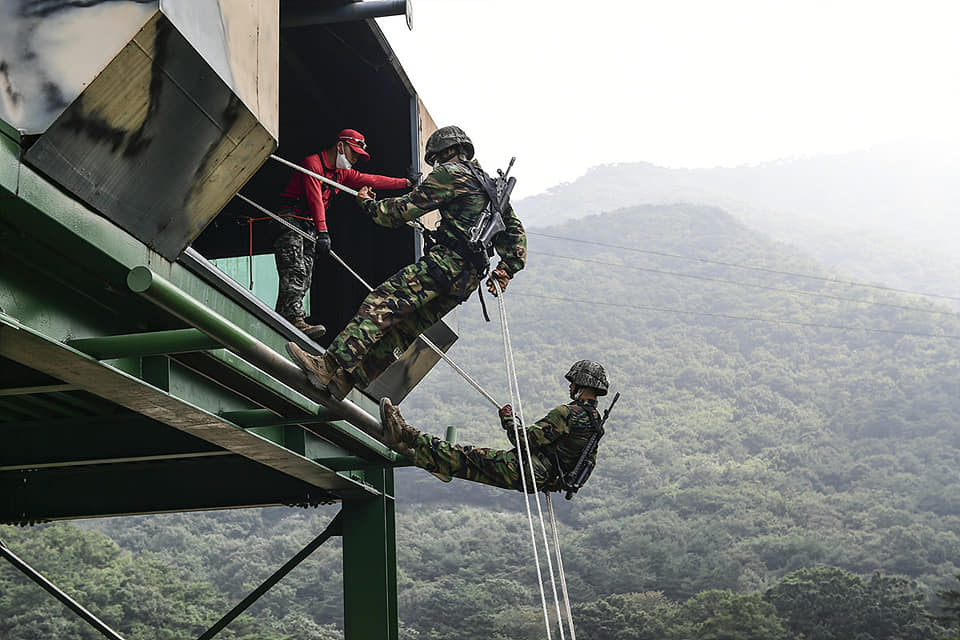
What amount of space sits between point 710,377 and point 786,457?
16382 mm

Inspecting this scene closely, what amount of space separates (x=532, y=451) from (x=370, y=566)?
2358 millimetres

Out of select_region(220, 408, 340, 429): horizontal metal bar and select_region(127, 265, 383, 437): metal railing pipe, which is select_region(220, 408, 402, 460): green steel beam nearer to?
select_region(220, 408, 340, 429): horizontal metal bar

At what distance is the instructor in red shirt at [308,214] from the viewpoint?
340 inches

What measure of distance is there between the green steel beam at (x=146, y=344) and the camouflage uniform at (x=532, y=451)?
2.22m

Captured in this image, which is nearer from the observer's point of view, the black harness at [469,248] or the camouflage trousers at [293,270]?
the black harness at [469,248]

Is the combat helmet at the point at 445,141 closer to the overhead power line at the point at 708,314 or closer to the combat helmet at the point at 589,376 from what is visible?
the combat helmet at the point at 589,376

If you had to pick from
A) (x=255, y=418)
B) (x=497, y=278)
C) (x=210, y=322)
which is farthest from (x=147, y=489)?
(x=210, y=322)

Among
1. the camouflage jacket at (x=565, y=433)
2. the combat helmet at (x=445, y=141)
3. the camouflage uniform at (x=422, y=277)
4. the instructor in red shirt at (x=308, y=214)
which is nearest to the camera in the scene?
the camouflage uniform at (x=422, y=277)

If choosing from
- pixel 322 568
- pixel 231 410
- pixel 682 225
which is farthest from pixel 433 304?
pixel 682 225

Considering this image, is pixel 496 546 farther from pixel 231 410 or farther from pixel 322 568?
pixel 231 410

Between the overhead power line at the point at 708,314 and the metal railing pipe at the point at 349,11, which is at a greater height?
the overhead power line at the point at 708,314

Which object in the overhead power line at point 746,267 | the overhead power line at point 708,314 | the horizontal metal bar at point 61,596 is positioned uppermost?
the overhead power line at point 746,267

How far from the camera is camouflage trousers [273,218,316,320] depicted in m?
8.69

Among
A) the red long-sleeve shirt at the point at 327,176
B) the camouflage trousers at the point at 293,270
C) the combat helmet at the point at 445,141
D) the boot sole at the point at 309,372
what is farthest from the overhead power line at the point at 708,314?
the boot sole at the point at 309,372
